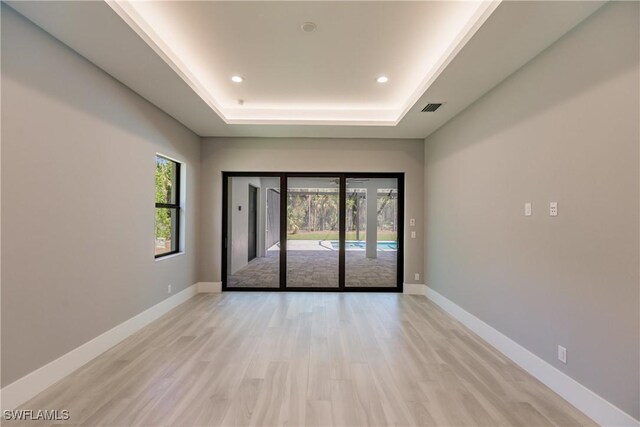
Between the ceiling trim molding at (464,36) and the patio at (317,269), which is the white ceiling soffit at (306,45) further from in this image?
the patio at (317,269)

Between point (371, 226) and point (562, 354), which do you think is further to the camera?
point (371, 226)

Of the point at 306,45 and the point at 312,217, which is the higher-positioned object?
the point at 306,45

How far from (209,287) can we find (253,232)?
107 inches

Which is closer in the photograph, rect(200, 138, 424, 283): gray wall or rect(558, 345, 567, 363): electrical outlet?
rect(558, 345, 567, 363): electrical outlet

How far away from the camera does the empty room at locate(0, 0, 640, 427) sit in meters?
1.94

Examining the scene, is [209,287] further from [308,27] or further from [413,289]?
[308,27]

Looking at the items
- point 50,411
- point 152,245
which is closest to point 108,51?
point 152,245

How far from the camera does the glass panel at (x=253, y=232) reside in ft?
19.1

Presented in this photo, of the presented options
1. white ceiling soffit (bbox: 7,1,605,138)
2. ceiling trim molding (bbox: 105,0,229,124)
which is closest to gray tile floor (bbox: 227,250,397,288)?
white ceiling soffit (bbox: 7,1,605,138)

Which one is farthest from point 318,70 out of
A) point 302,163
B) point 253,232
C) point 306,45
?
point 253,232

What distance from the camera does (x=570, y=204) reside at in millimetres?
2174

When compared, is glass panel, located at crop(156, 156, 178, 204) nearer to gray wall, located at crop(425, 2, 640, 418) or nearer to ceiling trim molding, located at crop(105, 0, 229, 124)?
ceiling trim molding, located at crop(105, 0, 229, 124)

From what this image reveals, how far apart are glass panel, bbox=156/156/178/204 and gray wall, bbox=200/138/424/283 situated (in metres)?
Answer: 0.69

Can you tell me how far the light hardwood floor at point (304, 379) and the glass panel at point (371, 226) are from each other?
207 cm
